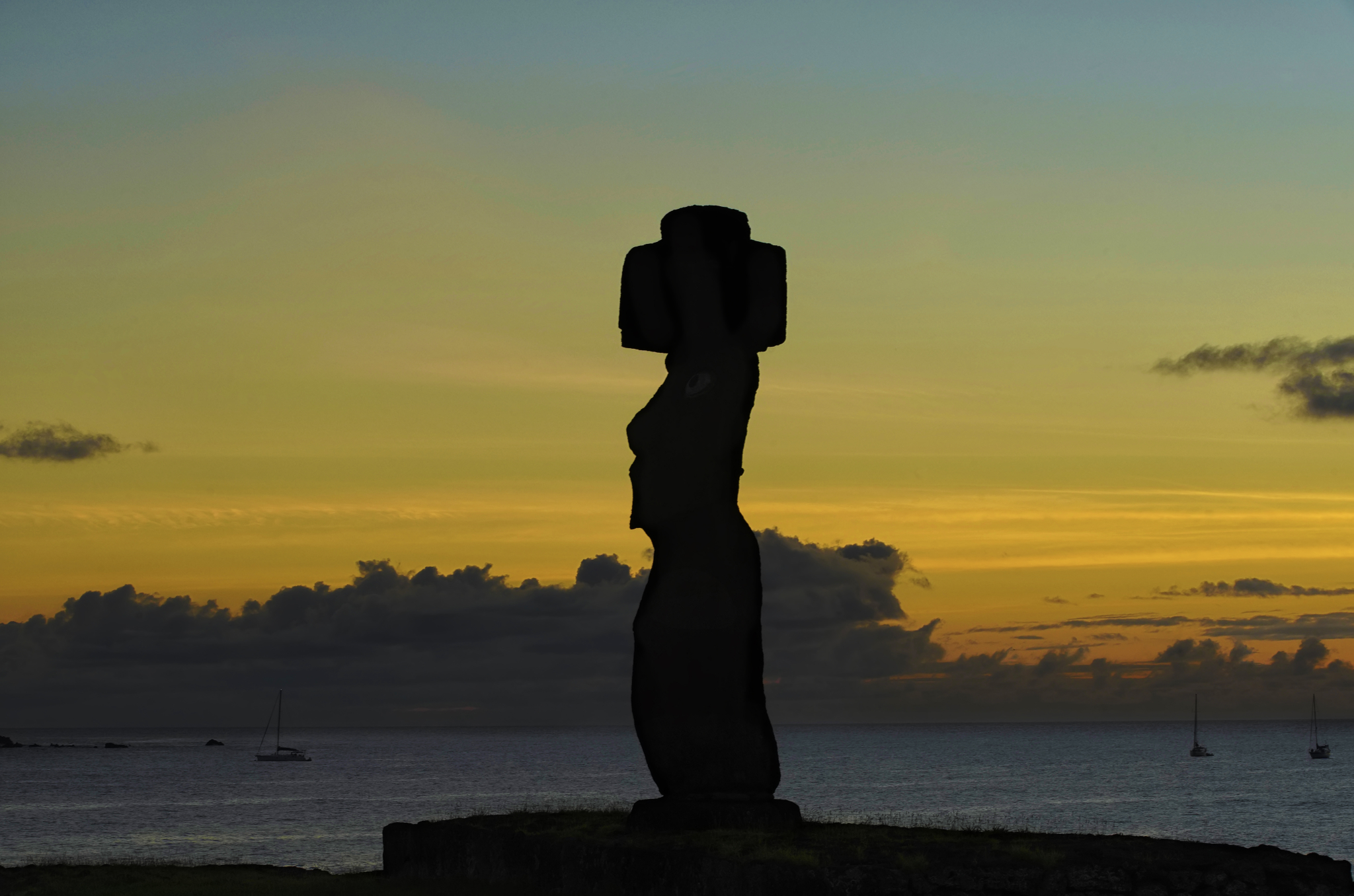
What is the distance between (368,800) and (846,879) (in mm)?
76690

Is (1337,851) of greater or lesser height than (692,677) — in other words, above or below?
below

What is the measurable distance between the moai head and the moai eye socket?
1.33 ft

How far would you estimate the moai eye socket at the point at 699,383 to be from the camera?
697 inches

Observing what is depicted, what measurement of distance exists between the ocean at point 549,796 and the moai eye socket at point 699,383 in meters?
9.28

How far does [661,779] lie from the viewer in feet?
56.3

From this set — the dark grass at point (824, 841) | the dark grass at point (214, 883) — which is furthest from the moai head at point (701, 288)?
the dark grass at point (214, 883)

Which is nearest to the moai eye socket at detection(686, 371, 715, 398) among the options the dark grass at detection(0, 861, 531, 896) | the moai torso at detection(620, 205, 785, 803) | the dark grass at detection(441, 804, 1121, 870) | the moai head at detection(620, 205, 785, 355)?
the moai torso at detection(620, 205, 785, 803)

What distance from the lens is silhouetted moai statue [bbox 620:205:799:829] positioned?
1717 cm

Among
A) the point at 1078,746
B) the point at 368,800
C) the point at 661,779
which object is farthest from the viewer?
the point at 1078,746

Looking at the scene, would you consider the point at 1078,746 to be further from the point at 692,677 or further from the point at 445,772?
the point at 692,677

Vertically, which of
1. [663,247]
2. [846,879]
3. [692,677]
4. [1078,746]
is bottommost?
[1078,746]

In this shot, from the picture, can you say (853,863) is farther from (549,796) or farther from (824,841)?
(549,796)

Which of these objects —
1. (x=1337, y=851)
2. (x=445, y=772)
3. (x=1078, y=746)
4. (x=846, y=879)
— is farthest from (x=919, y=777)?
(x=846, y=879)

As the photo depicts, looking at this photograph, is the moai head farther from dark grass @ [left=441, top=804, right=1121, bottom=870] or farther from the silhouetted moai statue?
dark grass @ [left=441, top=804, right=1121, bottom=870]
